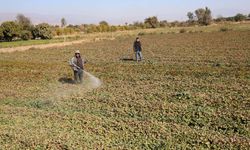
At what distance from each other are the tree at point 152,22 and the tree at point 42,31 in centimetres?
5429

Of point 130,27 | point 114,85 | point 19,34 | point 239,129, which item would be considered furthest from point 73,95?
point 130,27

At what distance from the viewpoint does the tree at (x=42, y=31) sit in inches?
2805

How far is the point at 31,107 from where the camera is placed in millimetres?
13953

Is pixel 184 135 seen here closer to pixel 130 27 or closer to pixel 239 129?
pixel 239 129

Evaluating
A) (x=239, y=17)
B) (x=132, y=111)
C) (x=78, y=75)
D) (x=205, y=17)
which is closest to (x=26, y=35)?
(x=78, y=75)

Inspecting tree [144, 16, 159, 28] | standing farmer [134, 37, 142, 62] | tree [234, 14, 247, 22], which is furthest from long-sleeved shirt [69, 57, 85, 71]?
tree [234, 14, 247, 22]

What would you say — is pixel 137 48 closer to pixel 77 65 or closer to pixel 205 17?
pixel 77 65

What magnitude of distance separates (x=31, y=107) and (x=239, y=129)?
7.86 meters

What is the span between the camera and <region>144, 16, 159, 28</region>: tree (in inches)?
4798

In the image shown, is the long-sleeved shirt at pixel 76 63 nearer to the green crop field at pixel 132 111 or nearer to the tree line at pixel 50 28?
the green crop field at pixel 132 111

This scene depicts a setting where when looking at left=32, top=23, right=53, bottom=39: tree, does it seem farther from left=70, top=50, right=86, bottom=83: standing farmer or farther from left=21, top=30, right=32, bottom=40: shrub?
left=70, top=50, right=86, bottom=83: standing farmer

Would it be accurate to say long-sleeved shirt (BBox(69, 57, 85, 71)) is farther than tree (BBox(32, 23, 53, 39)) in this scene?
No

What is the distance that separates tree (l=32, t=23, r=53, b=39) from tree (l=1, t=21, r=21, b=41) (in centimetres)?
365

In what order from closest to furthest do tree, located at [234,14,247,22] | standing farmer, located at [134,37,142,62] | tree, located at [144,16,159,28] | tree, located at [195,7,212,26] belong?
standing farmer, located at [134,37,142,62]
tree, located at [144,16,159,28]
tree, located at [195,7,212,26]
tree, located at [234,14,247,22]
